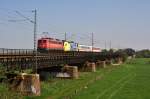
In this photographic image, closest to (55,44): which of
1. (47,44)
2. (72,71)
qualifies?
(47,44)

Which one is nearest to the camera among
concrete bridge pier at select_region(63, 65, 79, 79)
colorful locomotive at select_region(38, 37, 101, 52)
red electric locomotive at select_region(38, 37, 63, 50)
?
concrete bridge pier at select_region(63, 65, 79, 79)

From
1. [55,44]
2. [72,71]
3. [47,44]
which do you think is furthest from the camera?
[55,44]

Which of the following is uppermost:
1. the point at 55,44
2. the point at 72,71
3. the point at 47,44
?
the point at 55,44

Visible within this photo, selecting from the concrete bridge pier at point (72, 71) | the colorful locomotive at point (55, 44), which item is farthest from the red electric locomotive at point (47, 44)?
the concrete bridge pier at point (72, 71)

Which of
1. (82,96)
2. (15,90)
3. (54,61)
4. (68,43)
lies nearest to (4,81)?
(15,90)

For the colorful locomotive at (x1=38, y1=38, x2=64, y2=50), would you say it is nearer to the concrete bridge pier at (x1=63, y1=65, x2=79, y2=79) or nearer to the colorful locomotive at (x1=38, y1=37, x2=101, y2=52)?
the colorful locomotive at (x1=38, y1=37, x2=101, y2=52)

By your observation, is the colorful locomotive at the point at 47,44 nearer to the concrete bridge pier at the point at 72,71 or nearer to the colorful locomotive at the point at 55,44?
the colorful locomotive at the point at 55,44

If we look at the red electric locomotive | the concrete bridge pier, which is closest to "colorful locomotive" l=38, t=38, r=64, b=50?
the red electric locomotive

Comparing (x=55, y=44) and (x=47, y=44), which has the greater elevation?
(x=55, y=44)

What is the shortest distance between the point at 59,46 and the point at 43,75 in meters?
31.3

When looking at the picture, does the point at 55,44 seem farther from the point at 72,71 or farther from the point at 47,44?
the point at 72,71

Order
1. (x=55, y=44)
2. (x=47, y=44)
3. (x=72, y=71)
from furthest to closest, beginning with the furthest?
(x=55, y=44), (x=47, y=44), (x=72, y=71)

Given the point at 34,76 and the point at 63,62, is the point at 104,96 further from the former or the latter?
the point at 63,62

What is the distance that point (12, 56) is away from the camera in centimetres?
5094
